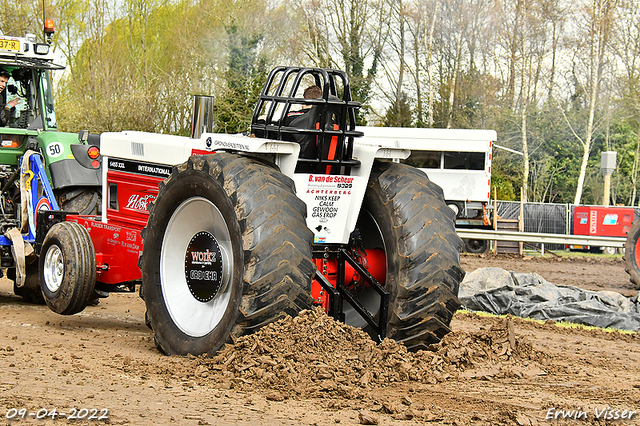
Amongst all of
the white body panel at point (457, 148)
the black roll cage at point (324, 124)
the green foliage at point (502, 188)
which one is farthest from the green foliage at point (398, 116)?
the black roll cage at point (324, 124)

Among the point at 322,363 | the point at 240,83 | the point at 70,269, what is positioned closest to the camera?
the point at 322,363

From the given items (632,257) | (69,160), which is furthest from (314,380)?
(632,257)

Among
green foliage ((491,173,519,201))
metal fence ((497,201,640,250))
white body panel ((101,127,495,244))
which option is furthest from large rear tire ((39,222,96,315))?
green foliage ((491,173,519,201))

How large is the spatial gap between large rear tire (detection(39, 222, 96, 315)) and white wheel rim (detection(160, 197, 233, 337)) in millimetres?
1389

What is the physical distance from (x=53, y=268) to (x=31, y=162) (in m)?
1.98

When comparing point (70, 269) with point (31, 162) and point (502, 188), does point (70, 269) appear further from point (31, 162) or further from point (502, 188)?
point (502, 188)

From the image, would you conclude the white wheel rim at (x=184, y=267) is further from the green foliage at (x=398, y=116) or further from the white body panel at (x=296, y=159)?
the green foliage at (x=398, y=116)

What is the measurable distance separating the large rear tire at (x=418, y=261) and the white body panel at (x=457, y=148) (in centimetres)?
1800

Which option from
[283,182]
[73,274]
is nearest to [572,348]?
[283,182]

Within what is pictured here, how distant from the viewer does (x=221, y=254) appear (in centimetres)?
533

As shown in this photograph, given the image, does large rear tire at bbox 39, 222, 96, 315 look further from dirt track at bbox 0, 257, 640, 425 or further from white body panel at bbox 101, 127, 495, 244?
white body panel at bbox 101, 127, 495, 244

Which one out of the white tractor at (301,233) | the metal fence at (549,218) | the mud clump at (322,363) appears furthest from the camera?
the metal fence at (549,218)

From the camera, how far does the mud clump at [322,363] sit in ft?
14.8

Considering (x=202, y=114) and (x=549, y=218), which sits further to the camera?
(x=549, y=218)
